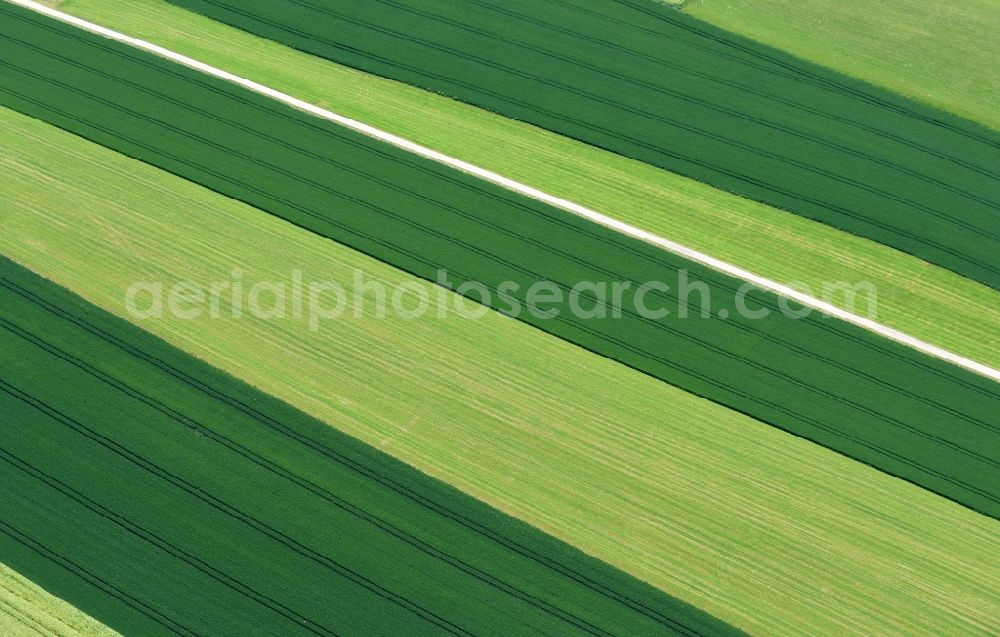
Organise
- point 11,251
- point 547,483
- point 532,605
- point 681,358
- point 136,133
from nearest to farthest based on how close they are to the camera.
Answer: point 532,605 < point 547,483 < point 681,358 < point 11,251 < point 136,133

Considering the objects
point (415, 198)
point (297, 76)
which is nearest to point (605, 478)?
point (415, 198)

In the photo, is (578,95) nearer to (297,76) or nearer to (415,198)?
(415,198)

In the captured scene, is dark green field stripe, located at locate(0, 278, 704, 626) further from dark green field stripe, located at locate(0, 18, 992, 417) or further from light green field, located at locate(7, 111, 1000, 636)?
dark green field stripe, located at locate(0, 18, 992, 417)

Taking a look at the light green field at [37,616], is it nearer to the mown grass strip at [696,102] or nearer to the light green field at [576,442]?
the light green field at [576,442]

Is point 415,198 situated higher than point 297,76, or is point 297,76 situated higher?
point 297,76

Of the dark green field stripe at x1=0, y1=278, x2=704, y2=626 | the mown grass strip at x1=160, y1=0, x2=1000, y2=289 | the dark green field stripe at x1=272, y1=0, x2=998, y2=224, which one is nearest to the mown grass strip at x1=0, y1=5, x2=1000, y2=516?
the mown grass strip at x1=160, y1=0, x2=1000, y2=289

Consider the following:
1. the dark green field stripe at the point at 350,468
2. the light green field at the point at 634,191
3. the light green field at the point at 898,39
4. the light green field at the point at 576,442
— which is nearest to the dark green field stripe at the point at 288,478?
the dark green field stripe at the point at 350,468

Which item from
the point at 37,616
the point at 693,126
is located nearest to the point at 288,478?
the point at 37,616
